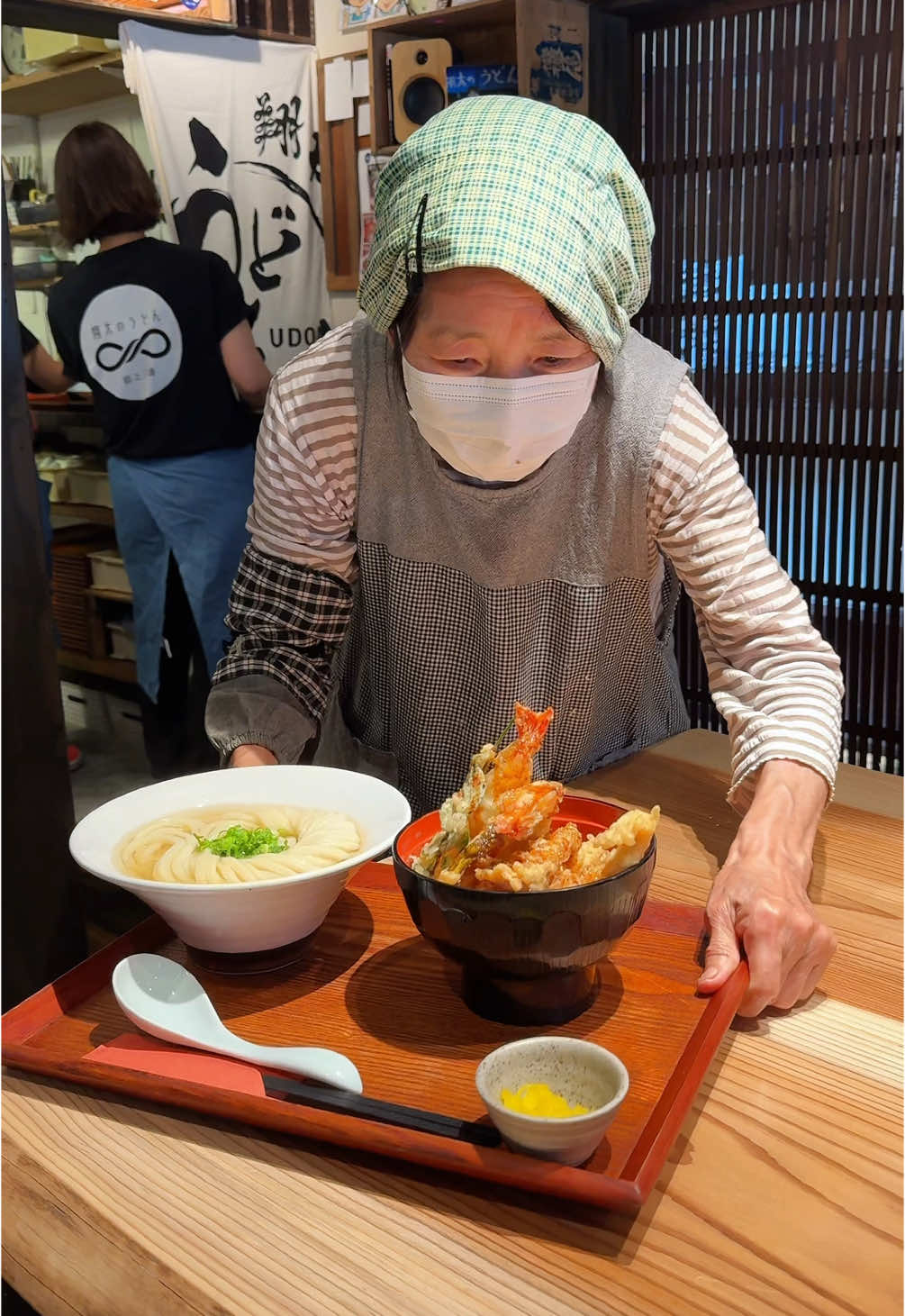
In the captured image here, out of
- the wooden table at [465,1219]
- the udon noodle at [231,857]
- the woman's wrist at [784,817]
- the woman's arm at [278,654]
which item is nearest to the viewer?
the wooden table at [465,1219]

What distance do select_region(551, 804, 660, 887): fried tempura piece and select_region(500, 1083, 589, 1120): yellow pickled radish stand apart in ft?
0.60

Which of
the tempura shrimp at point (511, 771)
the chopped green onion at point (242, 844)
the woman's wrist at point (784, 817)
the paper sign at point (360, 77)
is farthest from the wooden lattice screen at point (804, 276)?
the chopped green onion at point (242, 844)

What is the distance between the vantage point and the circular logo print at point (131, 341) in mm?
3424

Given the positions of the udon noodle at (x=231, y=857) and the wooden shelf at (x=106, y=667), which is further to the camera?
the wooden shelf at (x=106, y=667)

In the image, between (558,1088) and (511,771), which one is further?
(511,771)

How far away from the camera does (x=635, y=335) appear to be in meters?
1.61

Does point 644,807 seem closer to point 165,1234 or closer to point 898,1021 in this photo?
point 898,1021

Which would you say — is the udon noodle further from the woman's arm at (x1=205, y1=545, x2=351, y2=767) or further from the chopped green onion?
the woman's arm at (x1=205, y1=545, x2=351, y2=767)

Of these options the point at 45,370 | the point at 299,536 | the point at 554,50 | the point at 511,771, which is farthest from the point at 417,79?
the point at 511,771

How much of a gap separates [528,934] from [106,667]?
11.5ft

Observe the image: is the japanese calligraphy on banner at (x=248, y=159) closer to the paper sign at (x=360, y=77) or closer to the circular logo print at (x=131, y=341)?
the paper sign at (x=360, y=77)

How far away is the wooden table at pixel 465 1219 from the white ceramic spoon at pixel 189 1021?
0.20 feet

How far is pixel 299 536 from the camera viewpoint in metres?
1.65

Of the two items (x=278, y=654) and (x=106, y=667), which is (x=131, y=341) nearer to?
(x=106, y=667)
